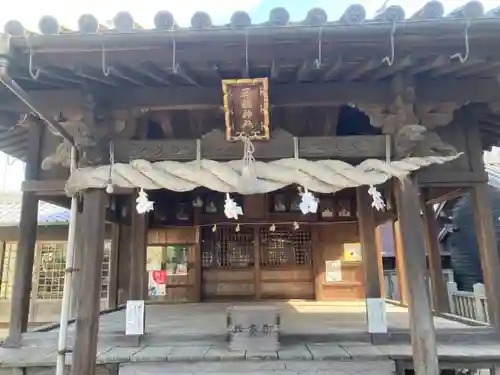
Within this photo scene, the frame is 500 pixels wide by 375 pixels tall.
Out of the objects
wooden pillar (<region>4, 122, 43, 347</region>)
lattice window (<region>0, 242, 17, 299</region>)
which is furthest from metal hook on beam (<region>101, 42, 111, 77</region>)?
lattice window (<region>0, 242, 17, 299</region>)

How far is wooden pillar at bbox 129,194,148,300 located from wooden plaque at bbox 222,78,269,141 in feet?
13.2

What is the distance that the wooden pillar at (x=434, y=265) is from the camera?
21.9 ft

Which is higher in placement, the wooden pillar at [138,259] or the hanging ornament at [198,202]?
the hanging ornament at [198,202]

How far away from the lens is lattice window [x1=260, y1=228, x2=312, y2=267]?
958 centimetres

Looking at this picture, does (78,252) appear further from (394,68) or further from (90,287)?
(394,68)

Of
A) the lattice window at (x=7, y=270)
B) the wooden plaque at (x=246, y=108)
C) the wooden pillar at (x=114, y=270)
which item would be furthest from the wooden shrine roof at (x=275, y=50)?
the lattice window at (x=7, y=270)

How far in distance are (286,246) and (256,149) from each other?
6.10 metres

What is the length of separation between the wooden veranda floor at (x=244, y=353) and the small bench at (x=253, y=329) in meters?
0.14

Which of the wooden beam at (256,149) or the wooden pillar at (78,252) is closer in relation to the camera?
the wooden beam at (256,149)

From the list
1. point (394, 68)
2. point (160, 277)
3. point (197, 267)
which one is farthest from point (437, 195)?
point (160, 277)

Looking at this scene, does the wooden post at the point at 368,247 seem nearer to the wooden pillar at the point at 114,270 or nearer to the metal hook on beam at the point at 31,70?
the metal hook on beam at the point at 31,70

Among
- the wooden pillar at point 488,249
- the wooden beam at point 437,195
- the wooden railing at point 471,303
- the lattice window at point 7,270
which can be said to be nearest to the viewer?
the wooden pillar at point 488,249

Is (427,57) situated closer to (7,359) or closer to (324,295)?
(7,359)

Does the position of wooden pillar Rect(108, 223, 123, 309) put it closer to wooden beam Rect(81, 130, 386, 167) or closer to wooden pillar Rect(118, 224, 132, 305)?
wooden pillar Rect(118, 224, 132, 305)
